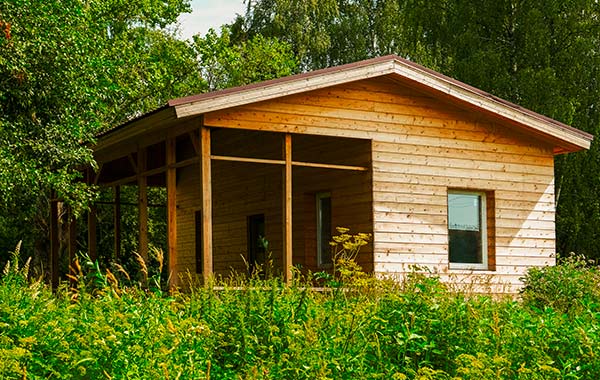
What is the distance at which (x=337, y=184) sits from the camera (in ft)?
55.6

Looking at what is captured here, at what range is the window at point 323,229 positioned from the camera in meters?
17.5

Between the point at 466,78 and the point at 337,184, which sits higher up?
the point at 466,78

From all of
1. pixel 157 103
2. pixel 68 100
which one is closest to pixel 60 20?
pixel 68 100

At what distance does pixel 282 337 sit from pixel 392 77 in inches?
397

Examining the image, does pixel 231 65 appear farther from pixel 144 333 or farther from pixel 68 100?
pixel 144 333

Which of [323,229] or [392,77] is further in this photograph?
[323,229]

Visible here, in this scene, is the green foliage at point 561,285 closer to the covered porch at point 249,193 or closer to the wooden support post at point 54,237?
the covered porch at point 249,193

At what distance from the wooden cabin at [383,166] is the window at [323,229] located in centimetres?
2

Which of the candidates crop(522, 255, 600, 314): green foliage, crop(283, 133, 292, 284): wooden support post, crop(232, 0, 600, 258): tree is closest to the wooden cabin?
crop(283, 133, 292, 284): wooden support post

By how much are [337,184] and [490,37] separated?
49.2ft

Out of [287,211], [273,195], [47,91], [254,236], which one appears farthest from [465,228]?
[47,91]

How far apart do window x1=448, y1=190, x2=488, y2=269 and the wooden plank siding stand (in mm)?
247

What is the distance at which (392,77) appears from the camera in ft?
53.4

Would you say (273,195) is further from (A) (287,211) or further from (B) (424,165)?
(A) (287,211)
